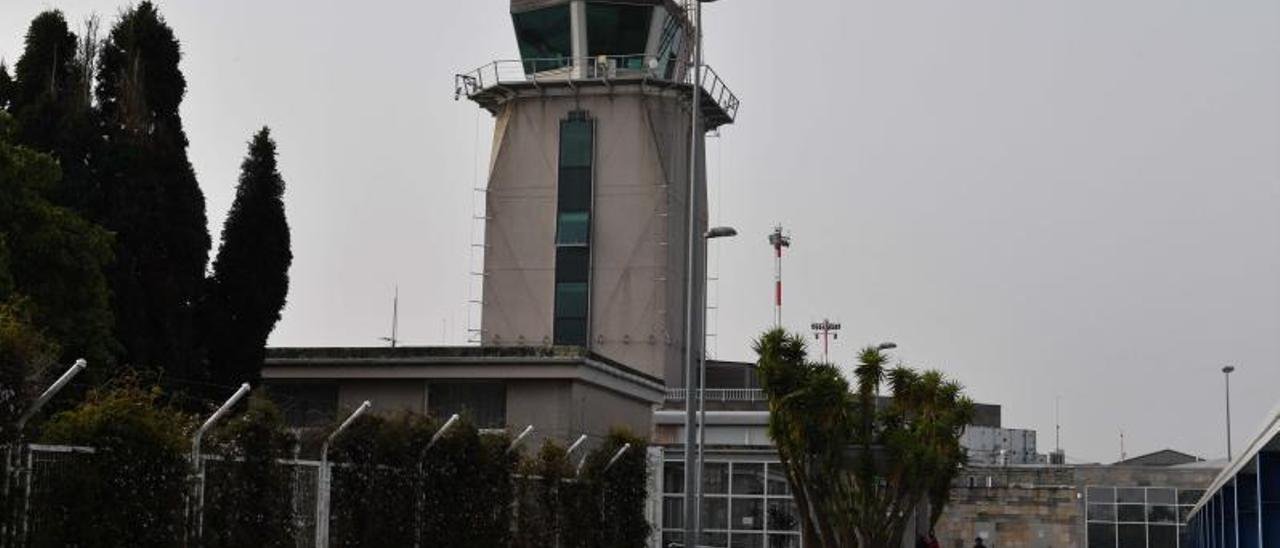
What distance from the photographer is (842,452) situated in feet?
121

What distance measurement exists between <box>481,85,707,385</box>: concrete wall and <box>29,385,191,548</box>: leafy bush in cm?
4761

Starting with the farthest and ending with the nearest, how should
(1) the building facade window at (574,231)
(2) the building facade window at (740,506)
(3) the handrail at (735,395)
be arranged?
(3) the handrail at (735,395), (1) the building facade window at (574,231), (2) the building facade window at (740,506)

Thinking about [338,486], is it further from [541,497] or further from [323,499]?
[541,497]

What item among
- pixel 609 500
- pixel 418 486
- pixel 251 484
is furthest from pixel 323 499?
pixel 609 500

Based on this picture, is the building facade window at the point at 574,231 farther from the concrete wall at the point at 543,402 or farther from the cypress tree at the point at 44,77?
the cypress tree at the point at 44,77

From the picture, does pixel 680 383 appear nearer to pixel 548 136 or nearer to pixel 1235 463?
pixel 548 136

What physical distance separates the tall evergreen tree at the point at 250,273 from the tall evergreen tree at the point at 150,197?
1353 millimetres

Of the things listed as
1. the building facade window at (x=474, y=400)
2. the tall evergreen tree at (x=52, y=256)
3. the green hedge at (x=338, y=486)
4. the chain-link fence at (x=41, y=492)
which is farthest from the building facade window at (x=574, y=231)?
the chain-link fence at (x=41, y=492)

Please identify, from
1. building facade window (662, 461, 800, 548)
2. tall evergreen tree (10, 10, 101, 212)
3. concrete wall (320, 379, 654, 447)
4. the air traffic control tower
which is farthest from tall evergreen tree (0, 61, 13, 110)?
the air traffic control tower

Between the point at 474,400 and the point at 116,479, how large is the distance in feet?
70.1

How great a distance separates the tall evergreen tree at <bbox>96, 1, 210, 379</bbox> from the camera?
3334cm

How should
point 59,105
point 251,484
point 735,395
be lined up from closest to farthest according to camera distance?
1. point 251,484
2. point 59,105
3. point 735,395

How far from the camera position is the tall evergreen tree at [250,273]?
3644 centimetres

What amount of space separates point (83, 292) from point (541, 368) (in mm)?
11169
